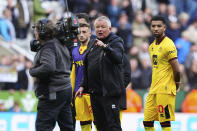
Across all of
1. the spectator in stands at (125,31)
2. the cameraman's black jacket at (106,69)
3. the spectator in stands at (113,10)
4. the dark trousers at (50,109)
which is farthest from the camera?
the spectator in stands at (113,10)

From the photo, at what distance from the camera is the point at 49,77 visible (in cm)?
650

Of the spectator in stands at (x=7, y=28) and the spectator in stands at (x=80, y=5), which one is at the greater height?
the spectator in stands at (x=80, y=5)

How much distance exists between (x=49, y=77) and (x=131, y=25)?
7.77 m

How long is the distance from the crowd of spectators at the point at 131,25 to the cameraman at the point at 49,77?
6.97m

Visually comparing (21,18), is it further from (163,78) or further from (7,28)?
(163,78)

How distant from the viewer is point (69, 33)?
6883mm

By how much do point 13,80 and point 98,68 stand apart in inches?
284

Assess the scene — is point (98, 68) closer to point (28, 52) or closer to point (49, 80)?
point (49, 80)

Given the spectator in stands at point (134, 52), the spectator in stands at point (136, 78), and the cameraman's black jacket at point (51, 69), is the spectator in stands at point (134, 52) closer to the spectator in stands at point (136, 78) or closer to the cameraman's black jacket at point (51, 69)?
the spectator in stands at point (136, 78)

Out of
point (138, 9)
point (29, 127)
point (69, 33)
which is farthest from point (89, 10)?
point (69, 33)

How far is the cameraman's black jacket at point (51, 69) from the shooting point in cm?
636

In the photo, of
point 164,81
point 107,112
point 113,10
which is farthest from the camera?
point 113,10

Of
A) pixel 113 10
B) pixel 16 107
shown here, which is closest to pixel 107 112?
pixel 16 107

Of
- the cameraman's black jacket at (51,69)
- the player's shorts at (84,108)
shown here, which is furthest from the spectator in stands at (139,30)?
the cameraman's black jacket at (51,69)
